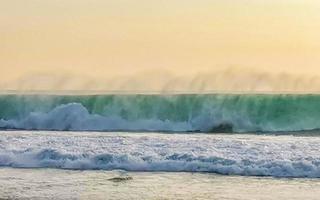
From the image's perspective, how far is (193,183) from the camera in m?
12.7

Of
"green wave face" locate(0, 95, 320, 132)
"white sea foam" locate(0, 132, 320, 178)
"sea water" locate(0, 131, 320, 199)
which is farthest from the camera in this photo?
"green wave face" locate(0, 95, 320, 132)

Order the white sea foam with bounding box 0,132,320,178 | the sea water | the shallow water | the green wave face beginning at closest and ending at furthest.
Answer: the shallow water
the sea water
the white sea foam with bounding box 0,132,320,178
the green wave face

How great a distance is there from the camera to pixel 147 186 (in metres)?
12.5

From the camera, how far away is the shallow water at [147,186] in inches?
454

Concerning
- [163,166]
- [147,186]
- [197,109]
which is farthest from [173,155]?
[197,109]

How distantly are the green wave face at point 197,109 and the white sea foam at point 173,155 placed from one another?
8763mm

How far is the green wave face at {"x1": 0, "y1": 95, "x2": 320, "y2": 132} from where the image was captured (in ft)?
88.9

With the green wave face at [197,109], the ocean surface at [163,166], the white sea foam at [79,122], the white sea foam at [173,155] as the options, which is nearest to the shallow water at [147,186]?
the ocean surface at [163,166]

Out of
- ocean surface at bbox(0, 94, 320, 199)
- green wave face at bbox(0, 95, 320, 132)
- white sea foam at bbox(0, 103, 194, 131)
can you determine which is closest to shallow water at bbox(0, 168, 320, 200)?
ocean surface at bbox(0, 94, 320, 199)

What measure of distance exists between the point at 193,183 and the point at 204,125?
14477 mm

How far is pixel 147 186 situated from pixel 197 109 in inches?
673

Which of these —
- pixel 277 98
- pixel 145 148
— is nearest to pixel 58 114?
pixel 277 98

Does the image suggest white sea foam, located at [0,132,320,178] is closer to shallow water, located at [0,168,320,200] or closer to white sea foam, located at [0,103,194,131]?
shallow water, located at [0,168,320,200]

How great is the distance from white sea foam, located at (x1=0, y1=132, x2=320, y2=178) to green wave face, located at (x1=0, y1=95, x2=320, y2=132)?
345 inches
